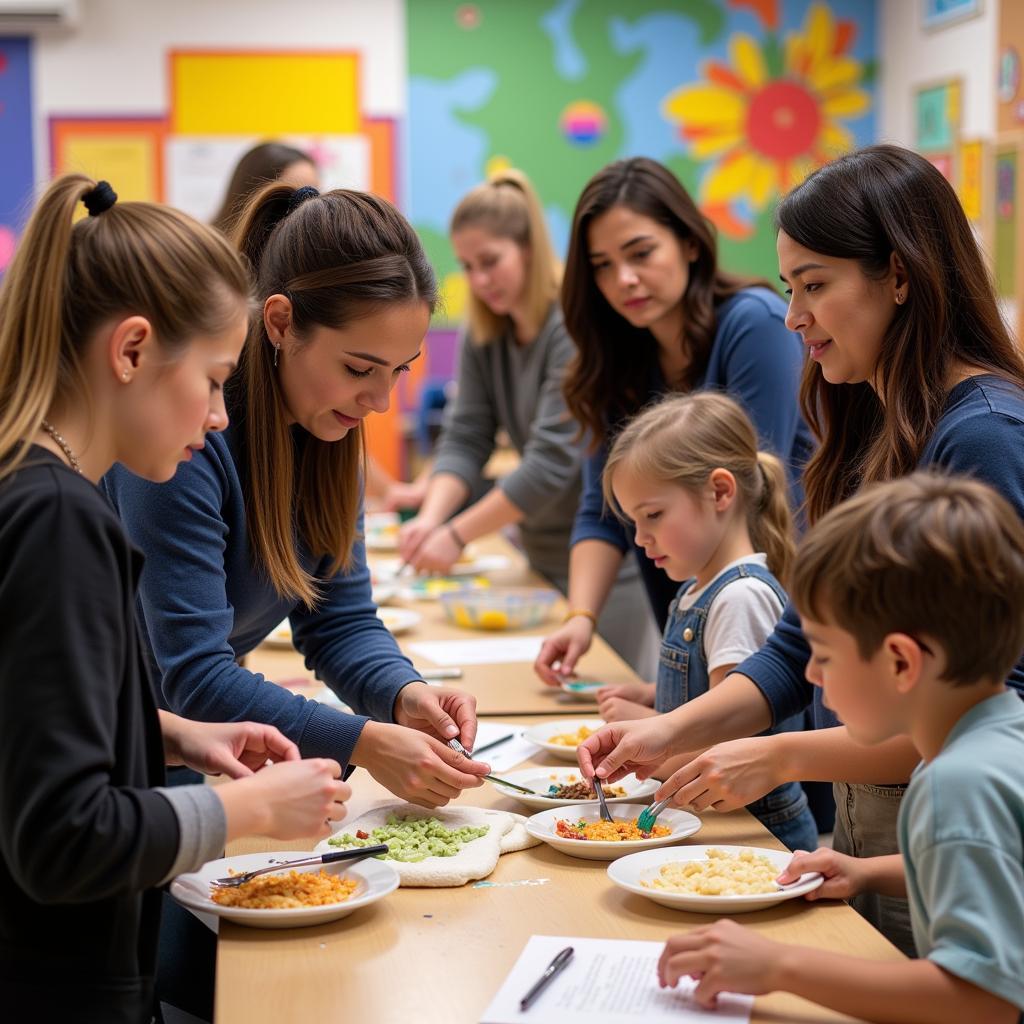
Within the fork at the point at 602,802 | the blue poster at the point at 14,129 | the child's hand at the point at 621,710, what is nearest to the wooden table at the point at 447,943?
the fork at the point at 602,802

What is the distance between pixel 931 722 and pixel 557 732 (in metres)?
0.96

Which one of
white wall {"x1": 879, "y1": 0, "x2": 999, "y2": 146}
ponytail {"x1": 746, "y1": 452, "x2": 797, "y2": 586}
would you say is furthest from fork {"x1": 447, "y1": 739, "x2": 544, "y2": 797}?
white wall {"x1": 879, "y1": 0, "x2": 999, "y2": 146}

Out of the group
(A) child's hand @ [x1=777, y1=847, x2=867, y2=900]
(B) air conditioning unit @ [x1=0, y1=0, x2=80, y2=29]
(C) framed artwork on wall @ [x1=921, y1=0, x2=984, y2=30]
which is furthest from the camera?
(B) air conditioning unit @ [x1=0, y1=0, x2=80, y2=29]

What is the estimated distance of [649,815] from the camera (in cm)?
162

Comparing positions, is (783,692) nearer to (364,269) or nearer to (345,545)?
(345,545)

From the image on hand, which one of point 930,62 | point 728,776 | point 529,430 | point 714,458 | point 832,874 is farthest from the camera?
point 930,62

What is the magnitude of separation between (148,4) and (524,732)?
16.6 feet

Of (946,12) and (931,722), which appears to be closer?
(931,722)

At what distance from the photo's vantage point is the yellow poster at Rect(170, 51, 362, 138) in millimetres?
6133

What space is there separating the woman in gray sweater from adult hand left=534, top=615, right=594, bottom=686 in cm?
86

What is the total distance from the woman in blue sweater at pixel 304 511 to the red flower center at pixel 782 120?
16.1 ft

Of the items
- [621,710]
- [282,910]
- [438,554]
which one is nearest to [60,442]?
[282,910]

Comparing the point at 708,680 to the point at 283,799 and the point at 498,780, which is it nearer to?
the point at 498,780

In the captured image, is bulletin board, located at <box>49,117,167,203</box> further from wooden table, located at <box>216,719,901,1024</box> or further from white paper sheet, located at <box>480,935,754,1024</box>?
white paper sheet, located at <box>480,935,754,1024</box>
